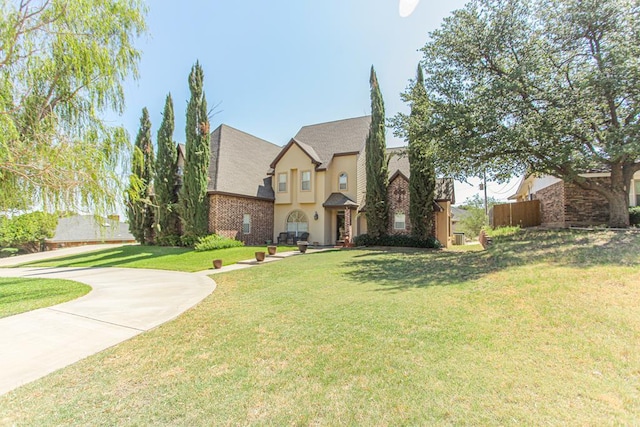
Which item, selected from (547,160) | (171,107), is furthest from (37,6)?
(547,160)

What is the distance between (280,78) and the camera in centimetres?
1703

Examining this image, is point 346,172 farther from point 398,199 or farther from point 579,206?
point 579,206

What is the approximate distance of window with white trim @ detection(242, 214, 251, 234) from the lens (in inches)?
856

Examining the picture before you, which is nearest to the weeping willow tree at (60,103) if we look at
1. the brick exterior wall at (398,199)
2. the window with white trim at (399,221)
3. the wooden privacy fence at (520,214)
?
the brick exterior wall at (398,199)

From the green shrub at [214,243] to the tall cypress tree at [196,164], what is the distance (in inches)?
31.7

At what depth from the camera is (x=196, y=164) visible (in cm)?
1892

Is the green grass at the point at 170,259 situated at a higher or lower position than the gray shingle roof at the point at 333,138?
lower

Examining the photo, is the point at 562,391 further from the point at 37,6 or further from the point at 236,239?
the point at 236,239

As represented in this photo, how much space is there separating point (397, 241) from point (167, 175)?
16.3 metres

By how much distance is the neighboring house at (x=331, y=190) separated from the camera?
2139 centimetres

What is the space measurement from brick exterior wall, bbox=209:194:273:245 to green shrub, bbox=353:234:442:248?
288 inches

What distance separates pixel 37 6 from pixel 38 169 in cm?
371

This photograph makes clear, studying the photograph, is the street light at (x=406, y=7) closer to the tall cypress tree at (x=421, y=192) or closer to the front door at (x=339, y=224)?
the tall cypress tree at (x=421, y=192)

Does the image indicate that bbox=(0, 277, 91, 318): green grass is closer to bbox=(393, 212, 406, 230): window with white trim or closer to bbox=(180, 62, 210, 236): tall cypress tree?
bbox=(180, 62, 210, 236): tall cypress tree
